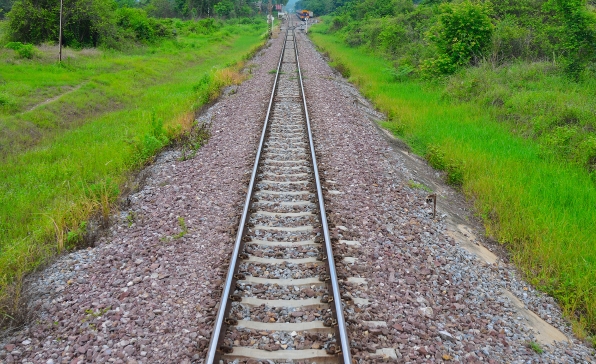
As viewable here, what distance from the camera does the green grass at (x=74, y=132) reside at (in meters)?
6.45

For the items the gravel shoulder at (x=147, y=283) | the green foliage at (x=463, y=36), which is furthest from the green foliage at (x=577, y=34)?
the gravel shoulder at (x=147, y=283)

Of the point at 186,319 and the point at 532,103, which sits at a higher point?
the point at 532,103

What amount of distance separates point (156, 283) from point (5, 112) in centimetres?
1227

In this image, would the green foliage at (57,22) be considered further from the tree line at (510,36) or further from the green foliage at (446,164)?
the green foliage at (446,164)

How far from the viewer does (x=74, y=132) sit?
42.5ft

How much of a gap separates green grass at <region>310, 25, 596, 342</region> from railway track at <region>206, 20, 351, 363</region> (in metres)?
2.78

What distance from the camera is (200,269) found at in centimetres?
523

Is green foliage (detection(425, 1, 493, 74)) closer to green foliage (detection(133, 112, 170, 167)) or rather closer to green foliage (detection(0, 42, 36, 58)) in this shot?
green foliage (detection(133, 112, 170, 167))

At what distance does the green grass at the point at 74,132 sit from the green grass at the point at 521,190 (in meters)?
6.19

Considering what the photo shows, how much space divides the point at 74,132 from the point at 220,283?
33.9ft

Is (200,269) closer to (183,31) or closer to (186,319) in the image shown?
(186,319)

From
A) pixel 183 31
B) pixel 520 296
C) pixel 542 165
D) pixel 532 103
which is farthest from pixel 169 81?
pixel 183 31

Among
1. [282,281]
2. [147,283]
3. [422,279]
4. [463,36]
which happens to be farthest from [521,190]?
[463,36]

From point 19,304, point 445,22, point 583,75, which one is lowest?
point 19,304
